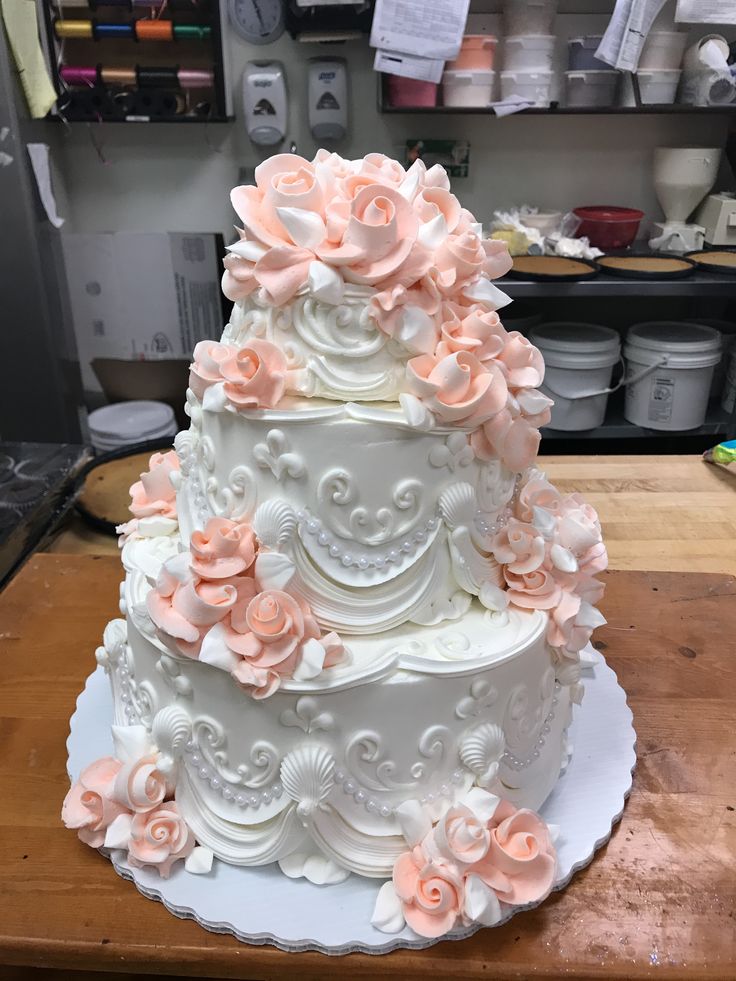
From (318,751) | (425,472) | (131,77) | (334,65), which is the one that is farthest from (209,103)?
(318,751)

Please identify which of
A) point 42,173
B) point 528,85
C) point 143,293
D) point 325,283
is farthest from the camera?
point 143,293

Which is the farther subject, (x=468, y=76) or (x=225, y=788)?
(x=468, y=76)

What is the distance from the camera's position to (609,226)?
2629 millimetres

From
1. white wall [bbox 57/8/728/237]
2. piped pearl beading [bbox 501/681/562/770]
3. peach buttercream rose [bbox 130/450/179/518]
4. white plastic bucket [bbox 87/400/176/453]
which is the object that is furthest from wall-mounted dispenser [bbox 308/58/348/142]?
piped pearl beading [bbox 501/681/562/770]

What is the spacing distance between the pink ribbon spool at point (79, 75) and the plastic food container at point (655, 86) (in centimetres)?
160

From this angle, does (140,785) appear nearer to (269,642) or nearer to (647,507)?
(269,642)

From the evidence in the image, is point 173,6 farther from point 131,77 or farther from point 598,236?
point 598,236

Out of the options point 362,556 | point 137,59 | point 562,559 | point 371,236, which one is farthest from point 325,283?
point 137,59

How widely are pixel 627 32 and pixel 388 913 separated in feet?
7.84

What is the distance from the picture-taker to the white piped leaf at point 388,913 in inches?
34.4

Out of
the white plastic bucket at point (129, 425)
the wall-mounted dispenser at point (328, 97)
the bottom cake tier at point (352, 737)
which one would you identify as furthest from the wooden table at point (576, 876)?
the wall-mounted dispenser at point (328, 97)

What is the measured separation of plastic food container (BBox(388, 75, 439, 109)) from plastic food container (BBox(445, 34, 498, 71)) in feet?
0.26

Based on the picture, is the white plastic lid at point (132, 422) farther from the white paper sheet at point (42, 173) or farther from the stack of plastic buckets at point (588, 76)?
the stack of plastic buckets at point (588, 76)

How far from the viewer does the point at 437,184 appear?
0.96 m
